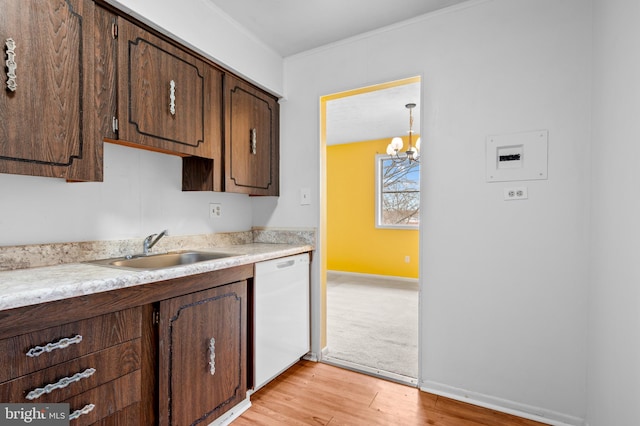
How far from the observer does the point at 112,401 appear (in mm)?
1204

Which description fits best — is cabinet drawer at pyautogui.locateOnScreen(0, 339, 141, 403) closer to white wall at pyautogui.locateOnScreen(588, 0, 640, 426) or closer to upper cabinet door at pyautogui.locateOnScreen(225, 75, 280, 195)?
upper cabinet door at pyautogui.locateOnScreen(225, 75, 280, 195)

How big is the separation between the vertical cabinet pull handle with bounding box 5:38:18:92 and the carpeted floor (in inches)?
94.5

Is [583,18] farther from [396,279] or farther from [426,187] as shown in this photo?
[396,279]

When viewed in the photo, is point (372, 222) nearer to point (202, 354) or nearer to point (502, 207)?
point (502, 207)

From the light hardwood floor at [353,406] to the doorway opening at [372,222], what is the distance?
562mm

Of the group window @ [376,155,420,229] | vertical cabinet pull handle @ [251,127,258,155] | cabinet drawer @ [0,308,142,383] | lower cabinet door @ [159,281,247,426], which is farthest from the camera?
window @ [376,155,420,229]

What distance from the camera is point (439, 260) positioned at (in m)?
2.06

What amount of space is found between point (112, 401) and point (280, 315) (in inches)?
41.6

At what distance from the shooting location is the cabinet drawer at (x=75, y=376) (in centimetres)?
98

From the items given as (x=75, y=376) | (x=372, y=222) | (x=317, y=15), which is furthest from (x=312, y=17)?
(x=372, y=222)

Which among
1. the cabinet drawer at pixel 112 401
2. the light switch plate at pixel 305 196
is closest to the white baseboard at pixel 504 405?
the light switch plate at pixel 305 196

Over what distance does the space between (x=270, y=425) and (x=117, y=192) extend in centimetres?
152

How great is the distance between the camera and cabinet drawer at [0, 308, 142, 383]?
956 millimetres

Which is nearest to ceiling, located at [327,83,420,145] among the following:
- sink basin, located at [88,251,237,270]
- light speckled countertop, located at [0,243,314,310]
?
sink basin, located at [88,251,237,270]
